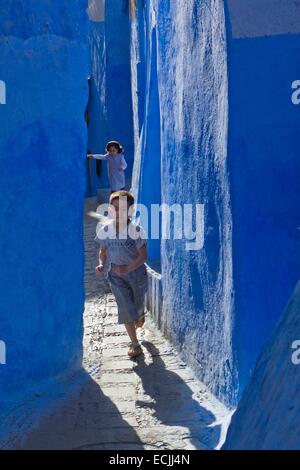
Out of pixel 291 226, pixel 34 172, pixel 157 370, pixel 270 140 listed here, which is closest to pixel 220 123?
pixel 270 140

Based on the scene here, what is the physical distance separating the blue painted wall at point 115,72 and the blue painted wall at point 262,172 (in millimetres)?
9486

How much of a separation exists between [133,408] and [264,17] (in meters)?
2.58

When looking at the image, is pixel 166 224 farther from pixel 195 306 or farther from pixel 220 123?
pixel 220 123

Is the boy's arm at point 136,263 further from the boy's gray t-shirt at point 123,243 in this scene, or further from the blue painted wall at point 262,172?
the blue painted wall at point 262,172

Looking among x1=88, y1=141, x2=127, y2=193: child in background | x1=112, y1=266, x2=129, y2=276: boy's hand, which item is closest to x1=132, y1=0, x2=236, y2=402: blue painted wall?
x1=112, y1=266, x2=129, y2=276: boy's hand

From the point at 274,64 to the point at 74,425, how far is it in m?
2.50

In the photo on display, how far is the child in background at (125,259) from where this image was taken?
18.3 feet

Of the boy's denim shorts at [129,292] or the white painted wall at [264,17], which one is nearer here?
the white painted wall at [264,17]

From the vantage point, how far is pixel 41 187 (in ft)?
17.0

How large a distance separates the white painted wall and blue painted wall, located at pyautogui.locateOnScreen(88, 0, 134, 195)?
31.2ft

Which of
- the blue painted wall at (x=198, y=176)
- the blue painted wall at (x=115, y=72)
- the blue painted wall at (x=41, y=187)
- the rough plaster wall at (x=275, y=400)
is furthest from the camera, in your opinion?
the blue painted wall at (x=115, y=72)

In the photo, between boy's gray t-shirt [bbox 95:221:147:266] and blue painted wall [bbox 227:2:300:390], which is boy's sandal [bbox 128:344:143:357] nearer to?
boy's gray t-shirt [bbox 95:221:147:266]

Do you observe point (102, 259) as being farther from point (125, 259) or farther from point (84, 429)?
point (84, 429)

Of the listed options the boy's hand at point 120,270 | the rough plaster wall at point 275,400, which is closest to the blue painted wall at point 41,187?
the boy's hand at point 120,270
